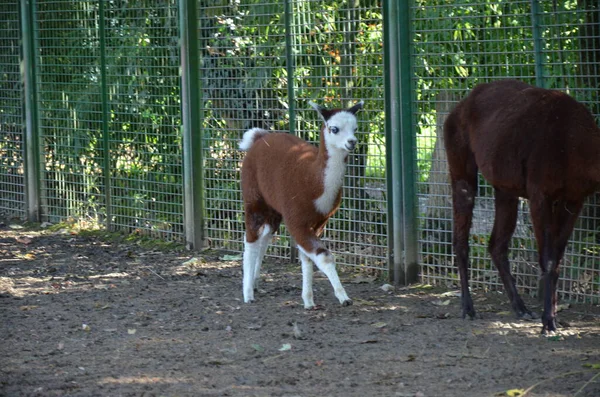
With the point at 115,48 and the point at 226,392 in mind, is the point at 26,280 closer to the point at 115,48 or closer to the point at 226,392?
the point at 115,48

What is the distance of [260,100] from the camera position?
9.69m

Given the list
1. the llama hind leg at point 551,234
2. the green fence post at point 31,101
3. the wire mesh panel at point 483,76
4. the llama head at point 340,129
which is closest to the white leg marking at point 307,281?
the llama head at point 340,129

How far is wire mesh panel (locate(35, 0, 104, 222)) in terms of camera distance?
11352 mm

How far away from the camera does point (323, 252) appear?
7.19m

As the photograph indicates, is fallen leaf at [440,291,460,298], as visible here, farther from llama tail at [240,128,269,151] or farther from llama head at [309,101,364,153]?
llama tail at [240,128,269,151]

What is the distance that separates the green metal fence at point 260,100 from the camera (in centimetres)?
780

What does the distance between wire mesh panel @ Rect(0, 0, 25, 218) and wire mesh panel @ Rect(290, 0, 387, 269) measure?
4.53m

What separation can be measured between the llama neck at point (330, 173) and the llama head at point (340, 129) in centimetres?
4

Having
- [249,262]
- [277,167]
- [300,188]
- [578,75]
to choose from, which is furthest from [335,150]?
[578,75]

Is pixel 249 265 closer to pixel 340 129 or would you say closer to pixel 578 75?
pixel 340 129

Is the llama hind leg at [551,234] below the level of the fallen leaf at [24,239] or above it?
above

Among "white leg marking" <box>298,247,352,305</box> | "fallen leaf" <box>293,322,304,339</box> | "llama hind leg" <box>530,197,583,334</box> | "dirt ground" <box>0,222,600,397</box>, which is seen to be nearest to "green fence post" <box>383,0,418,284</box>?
"dirt ground" <box>0,222,600,397</box>

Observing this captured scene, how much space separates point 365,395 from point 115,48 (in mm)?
6674

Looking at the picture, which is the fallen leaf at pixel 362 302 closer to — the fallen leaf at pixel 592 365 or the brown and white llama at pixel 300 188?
the brown and white llama at pixel 300 188
